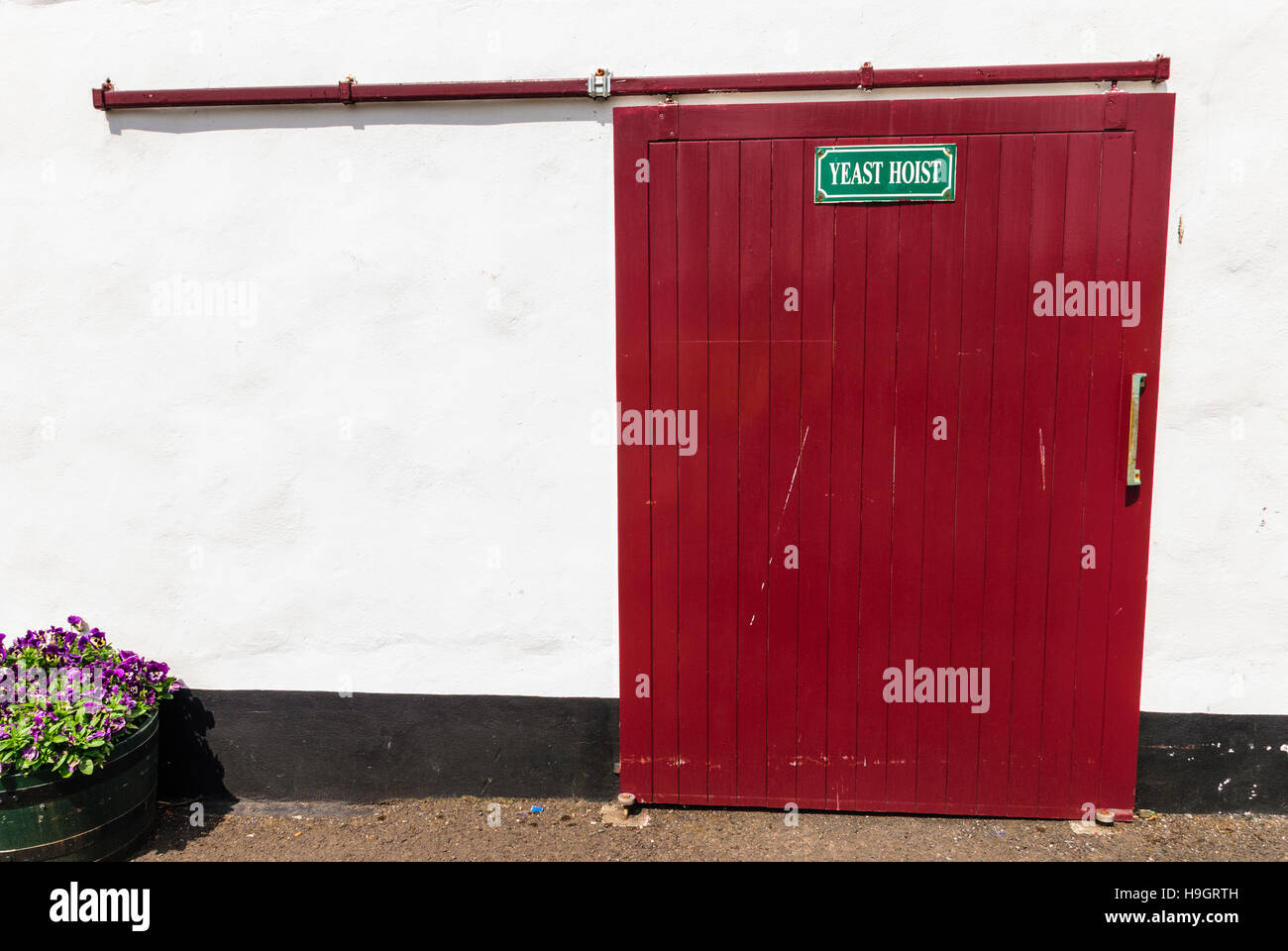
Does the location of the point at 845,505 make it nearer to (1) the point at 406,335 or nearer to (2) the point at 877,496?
(2) the point at 877,496

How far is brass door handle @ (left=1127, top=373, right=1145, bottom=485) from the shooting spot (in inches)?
136

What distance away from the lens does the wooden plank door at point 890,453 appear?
3.46 meters

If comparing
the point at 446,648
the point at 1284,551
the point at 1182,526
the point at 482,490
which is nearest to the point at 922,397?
the point at 1182,526

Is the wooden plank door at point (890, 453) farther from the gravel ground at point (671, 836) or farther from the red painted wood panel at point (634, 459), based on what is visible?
the gravel ground at point (671, 836)

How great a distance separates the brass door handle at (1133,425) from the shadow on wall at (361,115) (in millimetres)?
2330

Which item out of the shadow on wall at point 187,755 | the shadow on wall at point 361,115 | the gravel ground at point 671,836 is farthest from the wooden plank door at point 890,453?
the shadow on wall at point 187,755

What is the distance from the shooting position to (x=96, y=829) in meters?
3.46

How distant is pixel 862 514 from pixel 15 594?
374 centimetres

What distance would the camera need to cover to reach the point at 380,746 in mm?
3943

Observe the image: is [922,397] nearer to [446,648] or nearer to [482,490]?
[482,490]

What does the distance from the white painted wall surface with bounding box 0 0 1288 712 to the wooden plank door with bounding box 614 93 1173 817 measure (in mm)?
167

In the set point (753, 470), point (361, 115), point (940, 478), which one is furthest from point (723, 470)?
point (361, 115)

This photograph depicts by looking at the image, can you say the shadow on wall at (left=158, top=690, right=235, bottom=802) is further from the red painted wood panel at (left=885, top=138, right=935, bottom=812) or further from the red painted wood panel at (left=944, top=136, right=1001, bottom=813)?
the red painted wood panel at (left=944, top=136, right=1001, bottom=813)

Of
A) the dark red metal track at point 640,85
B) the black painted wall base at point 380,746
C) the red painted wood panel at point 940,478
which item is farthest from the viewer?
the black painted wall base at point 380,746
